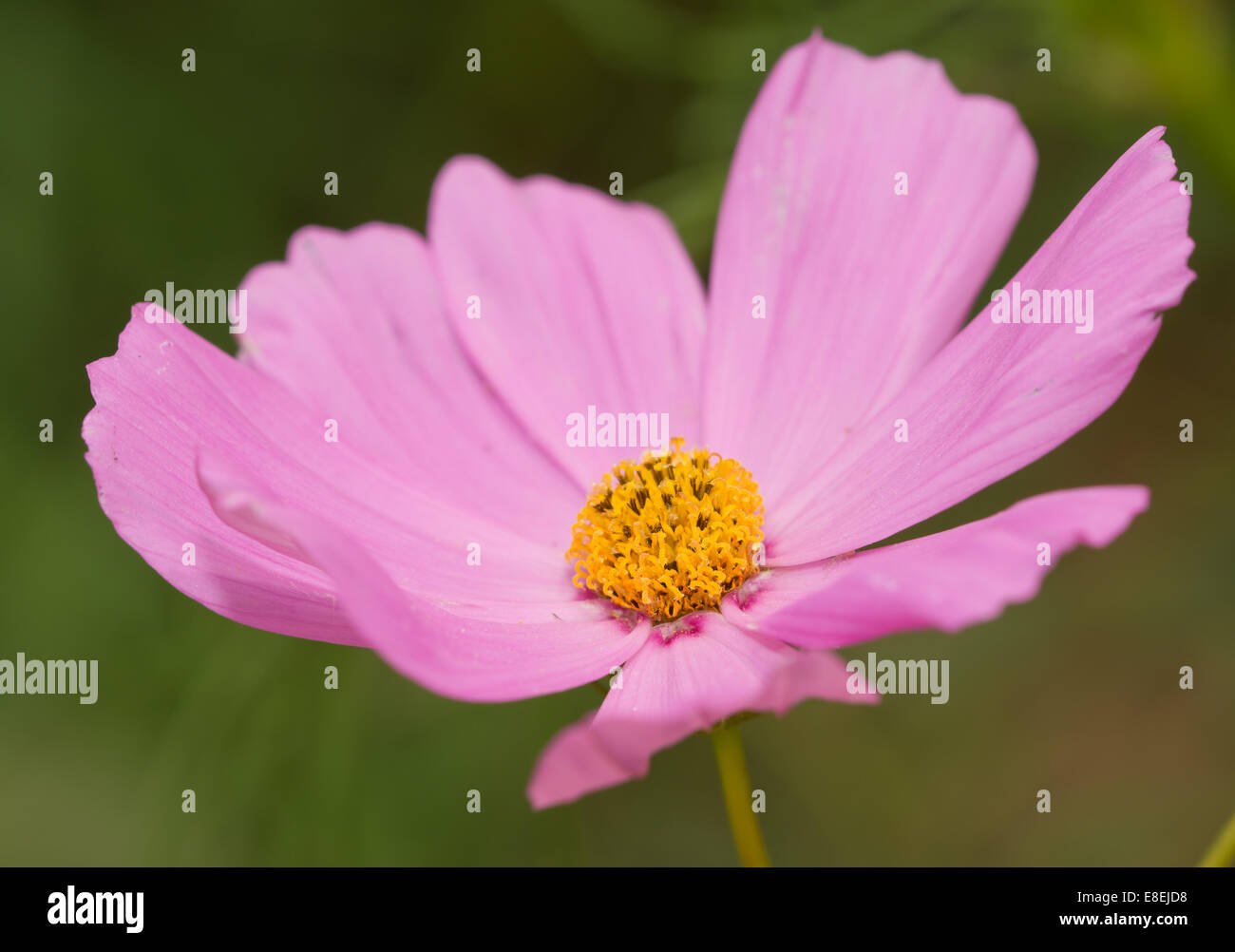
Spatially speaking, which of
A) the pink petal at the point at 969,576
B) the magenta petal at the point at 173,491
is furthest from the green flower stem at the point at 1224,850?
the magenta petal at the point at 173,491

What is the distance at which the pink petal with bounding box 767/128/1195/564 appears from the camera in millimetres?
729

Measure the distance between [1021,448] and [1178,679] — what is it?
98 cm

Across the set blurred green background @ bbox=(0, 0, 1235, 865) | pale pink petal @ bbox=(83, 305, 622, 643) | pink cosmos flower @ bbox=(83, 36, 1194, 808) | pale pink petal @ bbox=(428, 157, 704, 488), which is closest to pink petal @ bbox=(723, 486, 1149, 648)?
pink cosmos flower @ bbox=(83, 36, 1194, 808)

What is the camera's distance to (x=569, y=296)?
1.15m

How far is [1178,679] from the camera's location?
1.58 meters

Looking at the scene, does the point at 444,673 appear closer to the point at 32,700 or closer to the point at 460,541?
the point at 460,541

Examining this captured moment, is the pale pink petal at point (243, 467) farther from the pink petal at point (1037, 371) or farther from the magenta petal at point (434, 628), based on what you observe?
the pink petal at point (1037, 371)

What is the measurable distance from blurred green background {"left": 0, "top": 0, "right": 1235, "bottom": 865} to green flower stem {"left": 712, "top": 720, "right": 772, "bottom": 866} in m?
0.62

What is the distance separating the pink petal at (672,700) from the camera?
0.59 metres

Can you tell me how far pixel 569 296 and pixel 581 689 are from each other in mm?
477

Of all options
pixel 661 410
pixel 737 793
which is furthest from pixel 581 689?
pixel 737 793

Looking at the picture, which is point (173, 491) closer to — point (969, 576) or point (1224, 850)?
point (969, 576)

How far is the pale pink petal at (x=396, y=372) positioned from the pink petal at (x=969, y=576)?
0.39 m

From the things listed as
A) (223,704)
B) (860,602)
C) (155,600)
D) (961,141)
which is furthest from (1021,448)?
(155,600)
